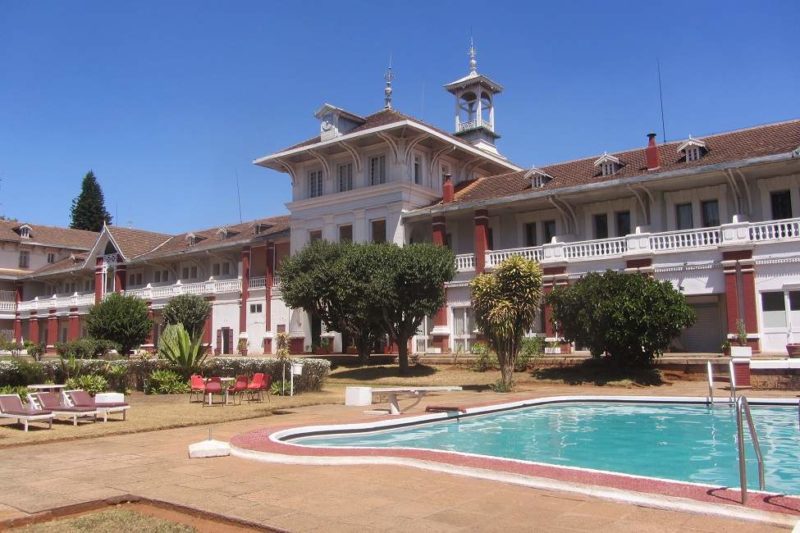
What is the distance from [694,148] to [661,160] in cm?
162

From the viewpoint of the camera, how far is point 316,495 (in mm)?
7148

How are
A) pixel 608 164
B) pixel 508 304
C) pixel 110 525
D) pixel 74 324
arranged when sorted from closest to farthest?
pixel 110 525, pixel 508 304, pixel 608 164, pixel 74 324

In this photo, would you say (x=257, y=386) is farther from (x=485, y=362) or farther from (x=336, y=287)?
(x=485, y=362)

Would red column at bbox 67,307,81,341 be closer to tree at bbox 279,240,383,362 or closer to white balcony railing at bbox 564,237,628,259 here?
tree at bbox 279,240,383,362

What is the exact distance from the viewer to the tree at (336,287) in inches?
1105

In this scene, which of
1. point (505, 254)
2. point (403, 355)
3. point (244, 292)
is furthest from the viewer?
point (244, 292)

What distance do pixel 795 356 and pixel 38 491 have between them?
71.0ft

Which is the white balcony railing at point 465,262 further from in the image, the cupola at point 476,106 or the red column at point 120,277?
the red column at point 120,277

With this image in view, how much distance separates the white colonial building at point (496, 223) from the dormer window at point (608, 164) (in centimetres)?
7

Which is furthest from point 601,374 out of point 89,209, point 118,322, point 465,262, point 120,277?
point 89,209

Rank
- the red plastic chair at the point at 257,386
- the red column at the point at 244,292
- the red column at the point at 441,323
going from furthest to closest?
the red column at the point at 244,292 → the red column at the point at 441,323 → the red plastic chair at the point at 257,386

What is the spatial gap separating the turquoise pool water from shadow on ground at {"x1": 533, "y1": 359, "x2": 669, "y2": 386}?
17.1ft

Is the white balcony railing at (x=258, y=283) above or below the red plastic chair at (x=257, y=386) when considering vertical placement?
above

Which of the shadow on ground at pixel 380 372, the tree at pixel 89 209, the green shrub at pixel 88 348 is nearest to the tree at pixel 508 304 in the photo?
the shadow on ground at pixel 380 372
